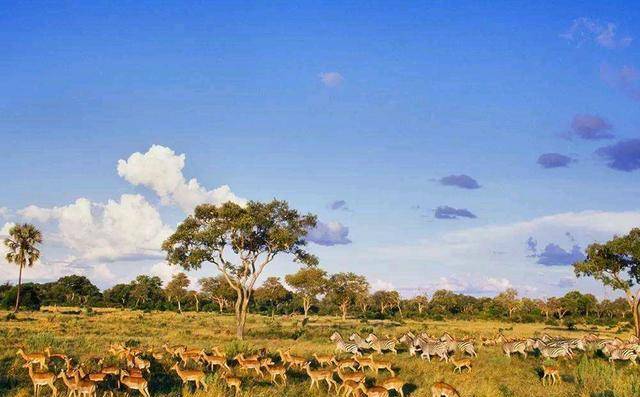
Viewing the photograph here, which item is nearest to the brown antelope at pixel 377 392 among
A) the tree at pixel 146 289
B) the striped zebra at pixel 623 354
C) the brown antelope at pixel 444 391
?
the brown antelope at pixel 444 391

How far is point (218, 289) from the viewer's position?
10119 centimetres

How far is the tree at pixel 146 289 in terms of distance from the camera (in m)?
114

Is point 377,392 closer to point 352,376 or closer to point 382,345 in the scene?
point 352,376

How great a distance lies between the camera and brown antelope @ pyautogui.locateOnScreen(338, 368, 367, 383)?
16.6m

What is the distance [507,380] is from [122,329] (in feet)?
107

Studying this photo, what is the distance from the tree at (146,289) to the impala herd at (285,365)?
312ft

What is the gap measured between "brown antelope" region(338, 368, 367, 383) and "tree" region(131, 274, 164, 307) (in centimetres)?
10250

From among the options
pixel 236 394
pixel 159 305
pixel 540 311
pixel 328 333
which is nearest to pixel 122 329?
pixel 328 333

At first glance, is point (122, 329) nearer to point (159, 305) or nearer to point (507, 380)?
point (507, 380)

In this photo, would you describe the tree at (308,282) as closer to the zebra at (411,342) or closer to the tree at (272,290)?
the tree at (272,290)

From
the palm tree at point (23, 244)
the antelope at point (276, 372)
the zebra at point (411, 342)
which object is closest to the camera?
the antelope at point (276, 372)

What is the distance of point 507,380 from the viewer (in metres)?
19.1

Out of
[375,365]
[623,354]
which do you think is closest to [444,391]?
[375,365]

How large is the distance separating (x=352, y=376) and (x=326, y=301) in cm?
9785
